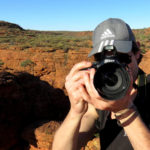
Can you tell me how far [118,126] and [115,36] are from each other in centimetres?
75

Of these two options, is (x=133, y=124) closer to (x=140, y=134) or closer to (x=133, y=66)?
(x=140, y=134)

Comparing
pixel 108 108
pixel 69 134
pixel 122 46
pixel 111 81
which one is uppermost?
pixel 122 46

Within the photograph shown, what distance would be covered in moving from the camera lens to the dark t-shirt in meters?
0.27

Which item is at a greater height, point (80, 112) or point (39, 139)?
point (80, 112)

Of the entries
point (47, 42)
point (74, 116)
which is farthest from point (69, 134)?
point (47, 42)

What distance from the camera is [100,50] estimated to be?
56.8 inches

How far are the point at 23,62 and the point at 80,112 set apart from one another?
879 centimetres

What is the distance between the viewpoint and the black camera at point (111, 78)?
3.78 feet

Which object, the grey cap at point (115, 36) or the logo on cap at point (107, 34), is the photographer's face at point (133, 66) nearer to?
the grey cap at point (115, 36)

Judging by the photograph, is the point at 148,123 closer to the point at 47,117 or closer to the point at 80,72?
the point at 80,72

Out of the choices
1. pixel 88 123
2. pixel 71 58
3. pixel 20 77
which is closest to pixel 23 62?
pixel 71 58

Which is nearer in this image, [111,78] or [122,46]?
[111,78]

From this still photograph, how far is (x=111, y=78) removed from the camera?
1.26 metres

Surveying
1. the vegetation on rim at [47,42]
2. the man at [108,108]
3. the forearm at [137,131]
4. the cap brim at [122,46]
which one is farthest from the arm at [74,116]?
the vegetation on rim at [47,42]
